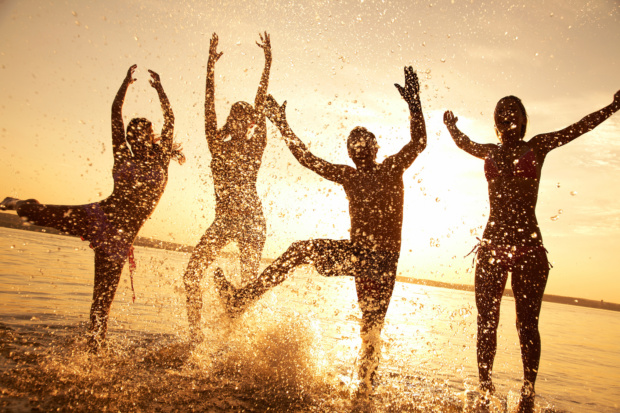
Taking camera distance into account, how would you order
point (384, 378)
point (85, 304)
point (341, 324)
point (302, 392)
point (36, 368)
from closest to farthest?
point (36, 368) → point (302, 392) → point (384, 378) → point (85, 304) → point (341, 324)

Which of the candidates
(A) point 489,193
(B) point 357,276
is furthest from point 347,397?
(A) point 489,193

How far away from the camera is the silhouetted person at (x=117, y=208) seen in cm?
407

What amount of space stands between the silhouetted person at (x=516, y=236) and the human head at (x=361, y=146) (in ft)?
3.87

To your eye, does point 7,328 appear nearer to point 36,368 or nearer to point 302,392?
point 36,368

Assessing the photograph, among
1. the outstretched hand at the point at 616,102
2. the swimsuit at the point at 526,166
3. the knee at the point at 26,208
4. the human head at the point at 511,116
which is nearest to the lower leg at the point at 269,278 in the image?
the knee at the point at 26,208

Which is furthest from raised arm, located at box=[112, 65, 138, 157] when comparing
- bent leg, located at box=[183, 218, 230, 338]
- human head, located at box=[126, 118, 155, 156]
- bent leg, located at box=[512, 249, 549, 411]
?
bent leg, located at box=[512, 249, 549, 411]

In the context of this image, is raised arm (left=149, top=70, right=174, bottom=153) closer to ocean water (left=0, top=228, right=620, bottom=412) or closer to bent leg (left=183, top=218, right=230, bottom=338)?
bent leg (left=183, top=218, right=230, bottom=338)

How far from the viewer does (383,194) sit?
13.7ft

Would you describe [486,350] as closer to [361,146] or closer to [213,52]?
[361,146]

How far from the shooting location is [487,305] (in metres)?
3.96

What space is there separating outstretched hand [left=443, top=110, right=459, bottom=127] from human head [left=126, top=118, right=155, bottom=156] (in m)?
3.38

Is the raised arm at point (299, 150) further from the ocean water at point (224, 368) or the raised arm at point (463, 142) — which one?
the ocean water at point (224, 368)

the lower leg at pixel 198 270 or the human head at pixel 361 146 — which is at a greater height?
the human head at pixel 361 146

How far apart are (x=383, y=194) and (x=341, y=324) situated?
19.2 feet
